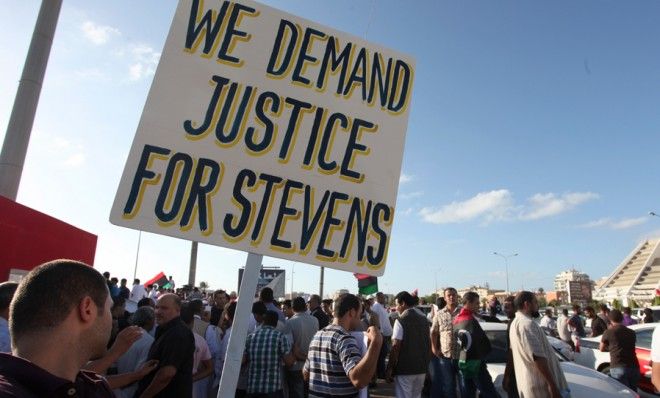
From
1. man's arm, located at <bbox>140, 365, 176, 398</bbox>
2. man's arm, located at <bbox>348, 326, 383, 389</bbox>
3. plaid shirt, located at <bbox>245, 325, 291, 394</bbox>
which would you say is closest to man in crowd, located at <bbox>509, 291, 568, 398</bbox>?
man's arm, located at <bbox>348, 326, 383, 389</bbox>

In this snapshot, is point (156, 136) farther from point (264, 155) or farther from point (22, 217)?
point (22, 217)

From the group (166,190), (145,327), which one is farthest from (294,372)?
(166,190)

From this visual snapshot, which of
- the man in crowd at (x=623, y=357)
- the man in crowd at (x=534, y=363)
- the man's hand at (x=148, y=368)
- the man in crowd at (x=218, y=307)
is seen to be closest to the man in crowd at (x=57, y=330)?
the man's hand at (x=148, y=368)

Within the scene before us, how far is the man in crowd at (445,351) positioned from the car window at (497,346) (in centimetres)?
90

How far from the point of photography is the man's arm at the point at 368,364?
11.0 feet

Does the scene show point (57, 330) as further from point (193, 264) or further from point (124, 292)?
point (193, 264)

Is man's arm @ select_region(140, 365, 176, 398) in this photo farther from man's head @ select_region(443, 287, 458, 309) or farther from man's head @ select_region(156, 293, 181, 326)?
man's head @ select_region(443, 287, 458, 309)

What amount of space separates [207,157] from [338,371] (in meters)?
2.28

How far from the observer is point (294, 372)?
663cm

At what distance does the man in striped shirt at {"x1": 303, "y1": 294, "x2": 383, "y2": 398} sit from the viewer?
344cm

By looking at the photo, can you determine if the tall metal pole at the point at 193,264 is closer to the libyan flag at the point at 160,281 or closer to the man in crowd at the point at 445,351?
the libyan flag at the point at 160,281

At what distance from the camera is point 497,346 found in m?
7.67

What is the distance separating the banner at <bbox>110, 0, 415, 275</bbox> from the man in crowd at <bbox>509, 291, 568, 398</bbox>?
3.12 meters

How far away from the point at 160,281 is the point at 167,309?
1626cm
